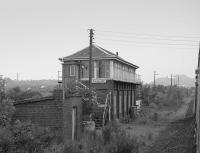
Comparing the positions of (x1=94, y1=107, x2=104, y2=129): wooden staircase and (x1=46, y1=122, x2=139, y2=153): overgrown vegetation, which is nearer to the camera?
(x1=46, y1=122, x2=139, y2=153): overgrown vegetation

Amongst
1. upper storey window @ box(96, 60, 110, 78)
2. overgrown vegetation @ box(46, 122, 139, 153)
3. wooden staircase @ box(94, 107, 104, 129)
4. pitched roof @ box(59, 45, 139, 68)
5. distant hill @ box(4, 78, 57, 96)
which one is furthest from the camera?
distant hill @ box(4, 78, 57, 96)

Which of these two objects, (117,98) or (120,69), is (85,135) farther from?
(120,69)

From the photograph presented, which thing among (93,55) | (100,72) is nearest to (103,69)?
(100,72)

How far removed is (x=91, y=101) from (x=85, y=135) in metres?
5.75

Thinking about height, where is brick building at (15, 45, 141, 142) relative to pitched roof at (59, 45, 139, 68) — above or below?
below

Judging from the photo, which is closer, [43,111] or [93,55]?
[43,111]

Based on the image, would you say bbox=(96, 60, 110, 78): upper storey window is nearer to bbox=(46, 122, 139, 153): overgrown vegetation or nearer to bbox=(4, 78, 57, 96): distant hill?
bbox=(4, 78, 57, 96): distant hill

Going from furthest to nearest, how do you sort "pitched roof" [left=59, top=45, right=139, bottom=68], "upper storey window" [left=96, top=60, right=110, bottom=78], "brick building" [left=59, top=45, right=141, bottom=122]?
"pitched roof" [left=59, top=45, right=139, bottom=68], "upper storey window" [left=96, top=60, right=110, bottom=78], "brick building" [left=59, top=45, right=141, bottom=122]

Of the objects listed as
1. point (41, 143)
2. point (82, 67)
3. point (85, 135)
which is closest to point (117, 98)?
point (82, 67)

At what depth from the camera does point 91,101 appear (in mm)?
22812

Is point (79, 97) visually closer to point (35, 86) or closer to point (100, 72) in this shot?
point (100, 72)

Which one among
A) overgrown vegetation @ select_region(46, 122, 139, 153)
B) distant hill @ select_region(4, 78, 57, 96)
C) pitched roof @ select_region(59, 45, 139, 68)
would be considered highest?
pitched roof @ select_region(59, 45, 139, 68)

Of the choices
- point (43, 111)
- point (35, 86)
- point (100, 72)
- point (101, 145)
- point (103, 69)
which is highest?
point (103, 69)

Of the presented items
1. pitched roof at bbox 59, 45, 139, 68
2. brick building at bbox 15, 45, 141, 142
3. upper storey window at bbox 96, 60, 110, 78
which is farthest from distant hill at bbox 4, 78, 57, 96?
upper storey window at bbox 96, 60, 110, 78
